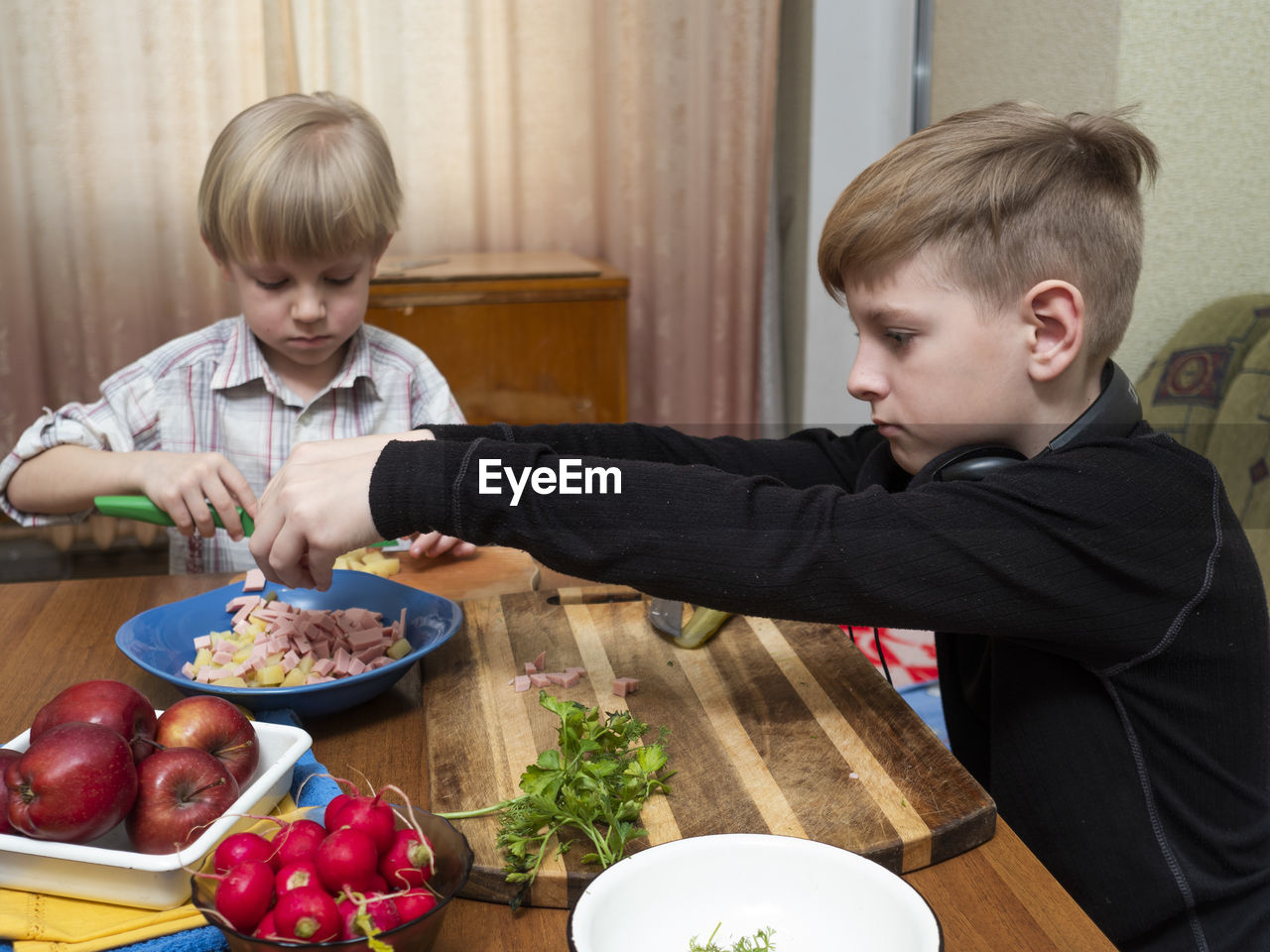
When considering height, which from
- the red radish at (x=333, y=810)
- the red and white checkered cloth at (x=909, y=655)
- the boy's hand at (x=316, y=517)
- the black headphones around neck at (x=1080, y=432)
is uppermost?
the black headphones around neck at (x=1080, y=432)

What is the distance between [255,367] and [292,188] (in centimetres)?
30

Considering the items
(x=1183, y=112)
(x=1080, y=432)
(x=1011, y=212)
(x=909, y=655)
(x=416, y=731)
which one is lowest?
(x=909, y=655)

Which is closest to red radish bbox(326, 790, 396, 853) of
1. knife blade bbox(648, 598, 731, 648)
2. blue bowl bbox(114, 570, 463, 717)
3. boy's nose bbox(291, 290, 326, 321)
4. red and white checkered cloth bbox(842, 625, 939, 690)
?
blue bowl bbox(114, 570, 463, 717)

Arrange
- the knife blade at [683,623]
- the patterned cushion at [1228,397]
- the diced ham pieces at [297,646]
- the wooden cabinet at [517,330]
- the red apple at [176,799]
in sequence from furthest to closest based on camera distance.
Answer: the wooden cabinet at [517,330], the patterned cushion at [1228,397], the knife blade at [683,623], the diced ham pieces at [297,646], the red apple at [176,799]

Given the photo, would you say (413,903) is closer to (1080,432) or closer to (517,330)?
(1080,432)

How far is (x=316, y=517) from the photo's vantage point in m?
0.85

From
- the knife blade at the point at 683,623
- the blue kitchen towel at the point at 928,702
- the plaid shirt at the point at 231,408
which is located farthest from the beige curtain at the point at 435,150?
the knife blade at the point at 683,623

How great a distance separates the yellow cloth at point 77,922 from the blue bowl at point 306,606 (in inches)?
8.0

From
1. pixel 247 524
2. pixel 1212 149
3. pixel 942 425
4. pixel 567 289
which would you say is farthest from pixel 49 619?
pixel 1212 149

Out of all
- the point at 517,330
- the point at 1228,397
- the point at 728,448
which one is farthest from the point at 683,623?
the point at 517,330

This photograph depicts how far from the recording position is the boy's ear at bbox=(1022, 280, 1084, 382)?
0.91 meters

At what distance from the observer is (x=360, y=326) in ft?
5.50

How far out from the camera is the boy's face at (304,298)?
1.47 m

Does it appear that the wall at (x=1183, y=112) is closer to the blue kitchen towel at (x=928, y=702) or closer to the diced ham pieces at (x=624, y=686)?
the blue kitchen towel at (x=928, y=702)
